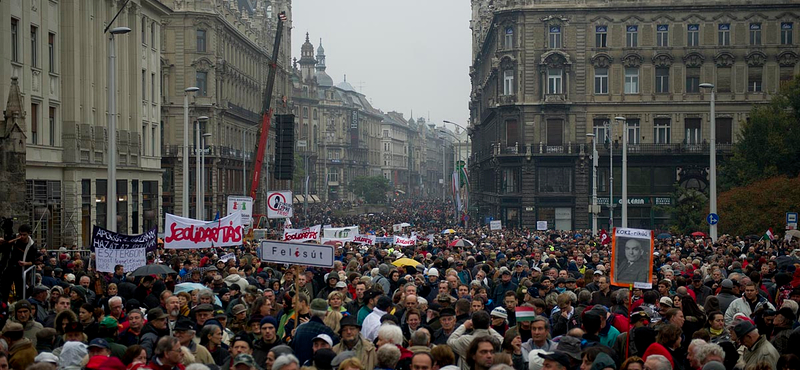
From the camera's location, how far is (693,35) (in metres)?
68.3

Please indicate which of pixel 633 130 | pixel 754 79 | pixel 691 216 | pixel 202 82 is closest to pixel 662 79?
pixel 633 130

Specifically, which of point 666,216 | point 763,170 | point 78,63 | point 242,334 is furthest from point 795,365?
point 666,216


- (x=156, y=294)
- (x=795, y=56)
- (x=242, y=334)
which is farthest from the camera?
(x=795, y=56)

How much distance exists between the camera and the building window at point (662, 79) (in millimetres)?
69019

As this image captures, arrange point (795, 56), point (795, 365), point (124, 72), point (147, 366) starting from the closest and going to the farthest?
point (795, 365), point (147, 366), point (124, 72), point (795, 56)

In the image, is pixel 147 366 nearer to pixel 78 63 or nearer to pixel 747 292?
pixel 747 292

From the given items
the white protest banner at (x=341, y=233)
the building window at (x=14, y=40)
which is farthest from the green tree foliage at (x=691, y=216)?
the building window at (x=14, y=40)

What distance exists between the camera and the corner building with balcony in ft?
222

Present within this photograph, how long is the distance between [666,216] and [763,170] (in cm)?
1335

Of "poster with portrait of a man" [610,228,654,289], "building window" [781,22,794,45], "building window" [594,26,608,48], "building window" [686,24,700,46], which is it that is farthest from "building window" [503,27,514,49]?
"poster with portrait of a man" [610,228,654,289]

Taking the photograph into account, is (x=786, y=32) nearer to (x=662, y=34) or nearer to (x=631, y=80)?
(x=662, y=34)

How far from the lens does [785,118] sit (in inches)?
2153

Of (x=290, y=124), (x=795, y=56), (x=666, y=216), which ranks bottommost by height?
(x=666, y=216)

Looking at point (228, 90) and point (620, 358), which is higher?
point (228, 90)
